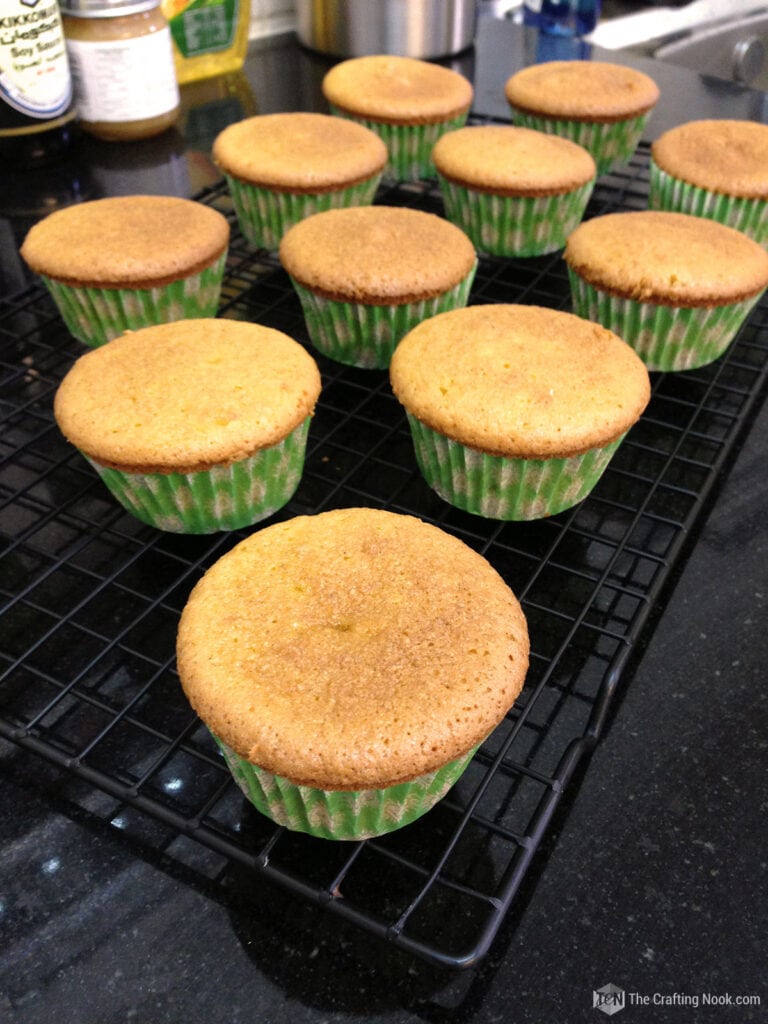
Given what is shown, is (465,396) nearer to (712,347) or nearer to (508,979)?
(712,347)

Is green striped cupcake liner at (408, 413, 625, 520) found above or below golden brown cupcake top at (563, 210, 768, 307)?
below

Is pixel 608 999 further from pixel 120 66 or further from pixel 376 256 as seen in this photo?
pixel 120 66

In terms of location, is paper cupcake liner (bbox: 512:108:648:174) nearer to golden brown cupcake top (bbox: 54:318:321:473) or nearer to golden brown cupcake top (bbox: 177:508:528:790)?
golden brown cupcake top (bbox: 54:318:321:473)

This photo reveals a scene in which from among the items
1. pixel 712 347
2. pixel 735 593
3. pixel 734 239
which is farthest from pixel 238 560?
pixel 734 239

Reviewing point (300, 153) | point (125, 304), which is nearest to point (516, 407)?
point (125, 304)

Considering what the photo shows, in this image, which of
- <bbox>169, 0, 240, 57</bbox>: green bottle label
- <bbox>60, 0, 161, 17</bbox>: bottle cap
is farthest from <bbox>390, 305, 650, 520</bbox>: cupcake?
<bbox>169, 0, 240, 57</bbox>: green bottle label

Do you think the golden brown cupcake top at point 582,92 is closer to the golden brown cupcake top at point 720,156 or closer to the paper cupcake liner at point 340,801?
the golden brown cupcake top at point 720,156
